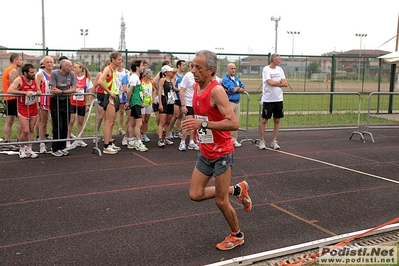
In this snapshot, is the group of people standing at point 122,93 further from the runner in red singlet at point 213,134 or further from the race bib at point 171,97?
the runner in red singlet at point 213,134

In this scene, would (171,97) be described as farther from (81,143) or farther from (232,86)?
(81,143)

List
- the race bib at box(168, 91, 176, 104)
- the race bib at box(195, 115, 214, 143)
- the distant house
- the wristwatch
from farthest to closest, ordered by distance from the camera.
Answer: the distant house, the race bib at box(168, 91, 176, 104), the race bib at box(195, 115, 214, 143), the wristwatch

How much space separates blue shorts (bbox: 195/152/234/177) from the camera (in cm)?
455

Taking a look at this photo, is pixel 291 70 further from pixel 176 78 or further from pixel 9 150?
pixel 9 150

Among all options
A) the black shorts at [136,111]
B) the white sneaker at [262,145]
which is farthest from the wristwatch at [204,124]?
the white sneaker at [262,145]

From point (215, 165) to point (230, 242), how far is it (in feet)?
2.73

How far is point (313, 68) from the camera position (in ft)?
91.1

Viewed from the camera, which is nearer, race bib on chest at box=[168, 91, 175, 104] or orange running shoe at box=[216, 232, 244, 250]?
orange running shoe at box=[216, 232, 244, 250]

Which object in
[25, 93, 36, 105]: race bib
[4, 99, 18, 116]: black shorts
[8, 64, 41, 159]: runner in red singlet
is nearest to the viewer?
[8, 64, 41, 159]: runner in red singlet

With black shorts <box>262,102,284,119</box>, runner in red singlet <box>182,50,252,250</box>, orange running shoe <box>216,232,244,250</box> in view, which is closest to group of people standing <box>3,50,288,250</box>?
black shorts <box>262,102,284,119</box>

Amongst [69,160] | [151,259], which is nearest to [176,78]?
[69,160]

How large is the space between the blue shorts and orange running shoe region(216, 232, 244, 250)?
2.32ft

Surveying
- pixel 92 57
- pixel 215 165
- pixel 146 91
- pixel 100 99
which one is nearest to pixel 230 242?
pixel 215 165

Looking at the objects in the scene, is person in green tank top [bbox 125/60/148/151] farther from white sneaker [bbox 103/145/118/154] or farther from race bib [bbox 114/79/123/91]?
white sneaker [bbox 103/145/118/154]
